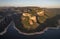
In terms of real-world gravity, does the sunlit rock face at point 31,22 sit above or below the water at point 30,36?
above

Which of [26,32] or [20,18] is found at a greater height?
[20,18]

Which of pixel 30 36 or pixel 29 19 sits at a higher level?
pixel 29 19

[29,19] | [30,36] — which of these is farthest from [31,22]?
[30,36]

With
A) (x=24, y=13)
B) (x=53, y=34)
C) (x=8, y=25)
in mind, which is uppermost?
(x=24, y=13)

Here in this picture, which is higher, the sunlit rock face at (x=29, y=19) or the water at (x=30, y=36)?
the sunlit rock face at (x=29, y=19)

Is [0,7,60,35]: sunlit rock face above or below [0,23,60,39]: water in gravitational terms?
above

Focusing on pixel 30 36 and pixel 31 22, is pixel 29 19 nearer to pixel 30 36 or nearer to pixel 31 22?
pixel 31 22

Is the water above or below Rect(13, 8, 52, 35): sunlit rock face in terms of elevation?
below

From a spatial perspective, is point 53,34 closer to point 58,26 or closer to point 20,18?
point 58,26

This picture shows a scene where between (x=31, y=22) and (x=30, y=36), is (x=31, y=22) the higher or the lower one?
the higher one

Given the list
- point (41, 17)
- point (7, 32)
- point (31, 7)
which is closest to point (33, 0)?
point (31, 7)
